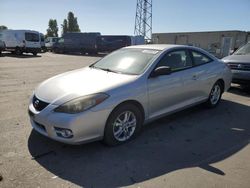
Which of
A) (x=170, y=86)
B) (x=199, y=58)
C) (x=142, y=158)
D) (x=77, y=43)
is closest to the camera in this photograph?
(x=142, y=158)

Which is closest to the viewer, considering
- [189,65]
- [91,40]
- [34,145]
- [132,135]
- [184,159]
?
[184,159]

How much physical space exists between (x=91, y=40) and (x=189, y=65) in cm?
2675

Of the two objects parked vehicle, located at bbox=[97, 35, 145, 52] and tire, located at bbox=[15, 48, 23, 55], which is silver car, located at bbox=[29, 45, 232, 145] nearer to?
tire, located at bbox=[15, 48, 23, 55]

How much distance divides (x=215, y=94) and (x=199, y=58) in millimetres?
1135

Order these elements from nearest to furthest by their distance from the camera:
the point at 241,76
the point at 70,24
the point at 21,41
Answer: the point at 241,76 → the point at 21,41 → the point at 70,24

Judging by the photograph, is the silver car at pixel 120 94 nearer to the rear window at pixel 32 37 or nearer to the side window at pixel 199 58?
the side window at pixel 199 58

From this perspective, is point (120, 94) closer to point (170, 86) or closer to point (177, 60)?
point (170, 86)

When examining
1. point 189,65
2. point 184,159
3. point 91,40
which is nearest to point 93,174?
point 184,159

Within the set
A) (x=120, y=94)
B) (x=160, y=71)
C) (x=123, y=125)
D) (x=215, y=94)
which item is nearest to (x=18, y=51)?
(x=215, y=94)

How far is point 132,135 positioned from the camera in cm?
424

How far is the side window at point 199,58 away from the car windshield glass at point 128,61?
1180mm

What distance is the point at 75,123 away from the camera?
11.3 ft

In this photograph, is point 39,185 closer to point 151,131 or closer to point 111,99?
point 111,99

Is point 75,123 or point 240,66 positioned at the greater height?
point 240,66
